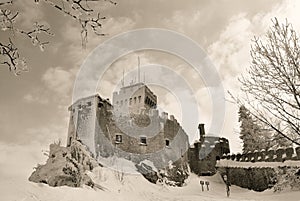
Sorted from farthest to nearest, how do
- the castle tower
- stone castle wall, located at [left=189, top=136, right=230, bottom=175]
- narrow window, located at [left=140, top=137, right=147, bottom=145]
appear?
the castle tower, stone castle wall, located at [left=189, top=136, right=230, bottom=175], narrow window, located at [left=140, top=137, right=147, bottom=145]

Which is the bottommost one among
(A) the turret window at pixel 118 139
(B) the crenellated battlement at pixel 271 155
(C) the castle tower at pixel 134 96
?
(B) the crenellated battlement at pixel 271 155

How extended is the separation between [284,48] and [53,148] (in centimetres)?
1185

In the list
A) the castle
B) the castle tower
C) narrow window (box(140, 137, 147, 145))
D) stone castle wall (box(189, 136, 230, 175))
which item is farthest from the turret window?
the castle tower

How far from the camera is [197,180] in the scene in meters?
29.2

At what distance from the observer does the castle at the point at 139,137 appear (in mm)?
28417

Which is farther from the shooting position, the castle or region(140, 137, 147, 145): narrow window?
region(140, 137, 147, 145): narrow window

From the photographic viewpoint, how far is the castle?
28.4 m

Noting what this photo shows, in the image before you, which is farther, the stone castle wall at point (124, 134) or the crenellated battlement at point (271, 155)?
the stone castle wall at point (124, 134)

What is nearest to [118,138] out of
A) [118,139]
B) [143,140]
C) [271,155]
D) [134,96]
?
[118,139]

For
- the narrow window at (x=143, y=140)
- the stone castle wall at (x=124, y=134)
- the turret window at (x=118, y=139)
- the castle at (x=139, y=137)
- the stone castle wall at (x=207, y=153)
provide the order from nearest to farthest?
the stone castle wall at (x=124, y=134) → the castle at (x=139, y=137) → the turret window at (x=118, y=139) → the narrow window at (x=143, y=140) → the stone castle wall at (x=207, y=153)

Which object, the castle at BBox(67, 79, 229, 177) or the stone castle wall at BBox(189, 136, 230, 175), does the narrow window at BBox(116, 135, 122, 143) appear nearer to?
the castle at BBox(67, 79, 229, 177)

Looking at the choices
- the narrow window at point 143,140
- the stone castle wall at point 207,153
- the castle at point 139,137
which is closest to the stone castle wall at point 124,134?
the castle at point 139,137

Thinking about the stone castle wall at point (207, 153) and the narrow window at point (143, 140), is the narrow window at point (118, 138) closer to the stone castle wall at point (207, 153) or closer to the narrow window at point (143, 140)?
the narrow window at point (143, 140)

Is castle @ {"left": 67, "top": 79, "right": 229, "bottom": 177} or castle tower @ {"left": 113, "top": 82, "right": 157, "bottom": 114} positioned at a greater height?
castle tower @ {"left": 113, "top": 82, "right": 157, "bottom": 114}
